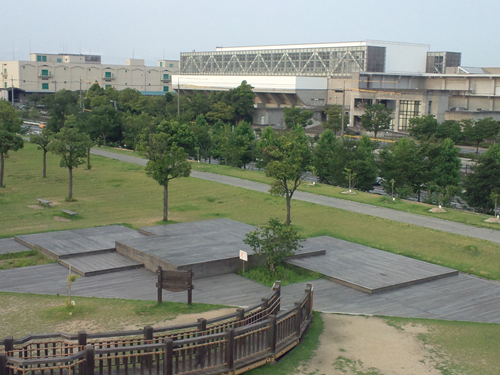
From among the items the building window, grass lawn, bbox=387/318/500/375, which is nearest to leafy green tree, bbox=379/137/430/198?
grass lawn, bbox=387/318/500/375

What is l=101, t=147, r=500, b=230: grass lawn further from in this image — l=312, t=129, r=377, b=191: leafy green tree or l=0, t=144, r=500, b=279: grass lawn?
l=312, t=129, r=377, b=191: leafy green tree

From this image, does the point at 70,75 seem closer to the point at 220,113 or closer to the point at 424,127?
the point at 220,113

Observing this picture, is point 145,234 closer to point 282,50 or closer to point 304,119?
point 304,119

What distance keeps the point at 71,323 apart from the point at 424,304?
7313 millimetres

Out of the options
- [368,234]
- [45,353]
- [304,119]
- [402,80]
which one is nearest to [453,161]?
[368,234]

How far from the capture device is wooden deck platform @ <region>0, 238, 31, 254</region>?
15.4m

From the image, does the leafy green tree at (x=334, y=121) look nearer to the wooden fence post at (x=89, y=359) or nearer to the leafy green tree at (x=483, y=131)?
the leafy green tree at (x=483, y=131)

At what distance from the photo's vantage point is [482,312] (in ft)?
38.3

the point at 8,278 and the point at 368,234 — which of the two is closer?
the point at 8,278

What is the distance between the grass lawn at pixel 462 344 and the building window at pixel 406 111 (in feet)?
169

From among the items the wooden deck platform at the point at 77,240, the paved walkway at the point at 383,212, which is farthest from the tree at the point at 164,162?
the paved walkway at the point at 383,212

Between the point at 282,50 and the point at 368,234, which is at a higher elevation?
the point at 282,50

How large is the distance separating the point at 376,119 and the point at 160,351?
1975 inches

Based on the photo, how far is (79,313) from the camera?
420 inches
